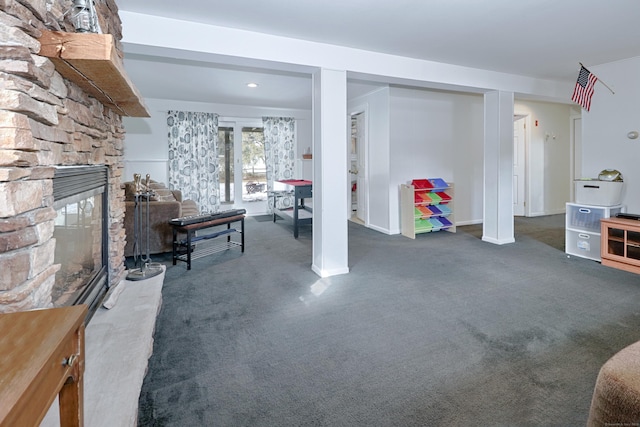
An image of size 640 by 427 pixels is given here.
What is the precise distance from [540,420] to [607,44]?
12.6ft

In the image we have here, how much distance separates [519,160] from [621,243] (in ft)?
11.7

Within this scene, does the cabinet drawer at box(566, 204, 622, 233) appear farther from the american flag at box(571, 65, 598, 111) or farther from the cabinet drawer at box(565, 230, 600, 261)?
the american flag at box(571, 65, 598, 111)

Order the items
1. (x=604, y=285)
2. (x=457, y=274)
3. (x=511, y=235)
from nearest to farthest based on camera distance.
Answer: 1. (x=604, y=285)
2. (x=457, y=274)
3. (x=511, y=235)

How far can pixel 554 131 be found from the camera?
271 inches

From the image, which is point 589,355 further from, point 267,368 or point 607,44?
point 607,44

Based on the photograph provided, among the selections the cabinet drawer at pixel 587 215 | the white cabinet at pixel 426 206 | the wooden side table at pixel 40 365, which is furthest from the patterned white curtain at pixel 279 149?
the wooden side table at pixel 40 365

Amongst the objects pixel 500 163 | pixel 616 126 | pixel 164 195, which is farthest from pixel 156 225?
pixel 616 126

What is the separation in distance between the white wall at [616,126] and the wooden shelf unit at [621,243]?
57 cm

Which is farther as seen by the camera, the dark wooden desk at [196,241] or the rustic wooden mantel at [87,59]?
the dark wooden desk at [196,241]

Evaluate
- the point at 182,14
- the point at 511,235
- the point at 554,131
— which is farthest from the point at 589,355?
the point at 554,131

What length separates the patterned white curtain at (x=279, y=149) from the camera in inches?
287

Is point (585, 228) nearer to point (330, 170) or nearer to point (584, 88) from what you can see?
point (584, 88)

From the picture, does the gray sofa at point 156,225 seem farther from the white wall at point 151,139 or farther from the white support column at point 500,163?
the white support column at point 500,163

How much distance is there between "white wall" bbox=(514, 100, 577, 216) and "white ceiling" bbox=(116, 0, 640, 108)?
2.36 m
